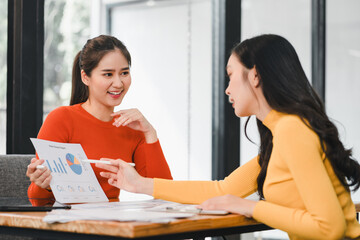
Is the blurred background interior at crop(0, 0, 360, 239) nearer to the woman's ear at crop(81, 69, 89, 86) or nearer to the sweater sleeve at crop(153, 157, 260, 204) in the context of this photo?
the woman's ear at crop(81, 69, 89, 86)

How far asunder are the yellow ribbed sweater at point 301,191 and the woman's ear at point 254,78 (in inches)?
3.5

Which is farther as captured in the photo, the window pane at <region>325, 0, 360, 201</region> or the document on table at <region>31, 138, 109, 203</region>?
the window pane at <region>325, 0, 360, 201</region>

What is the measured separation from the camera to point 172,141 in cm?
371

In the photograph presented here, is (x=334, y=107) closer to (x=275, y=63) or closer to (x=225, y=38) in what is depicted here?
(x=225, y=38)

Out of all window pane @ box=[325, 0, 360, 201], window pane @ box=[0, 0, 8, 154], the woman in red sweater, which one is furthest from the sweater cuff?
window pane @ box=[325, 0, 360, 201]

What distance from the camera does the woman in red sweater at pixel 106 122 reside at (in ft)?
6.55

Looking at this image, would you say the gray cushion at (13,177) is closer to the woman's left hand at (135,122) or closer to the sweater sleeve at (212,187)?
the woman's left hand at (135,122)

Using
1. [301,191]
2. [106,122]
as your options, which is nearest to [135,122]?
[106,122]

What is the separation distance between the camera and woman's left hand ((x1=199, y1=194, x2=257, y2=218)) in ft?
4.55

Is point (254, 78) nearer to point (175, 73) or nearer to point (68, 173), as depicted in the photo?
point (68, 173)

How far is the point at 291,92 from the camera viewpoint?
1.49 m

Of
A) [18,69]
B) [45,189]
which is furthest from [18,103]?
[45,189]

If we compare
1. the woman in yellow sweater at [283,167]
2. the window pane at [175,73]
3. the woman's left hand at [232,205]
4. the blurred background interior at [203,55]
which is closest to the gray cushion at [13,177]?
the woman in yellow sweater at [283,167]

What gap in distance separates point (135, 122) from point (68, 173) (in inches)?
18.8
